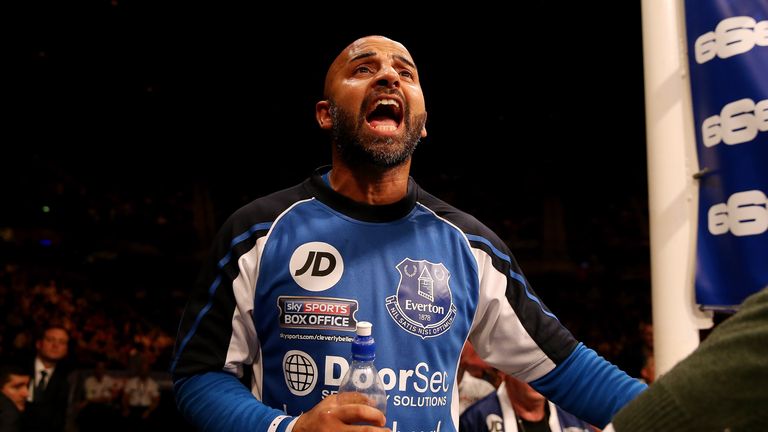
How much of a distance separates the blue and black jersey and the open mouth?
19 centimetres

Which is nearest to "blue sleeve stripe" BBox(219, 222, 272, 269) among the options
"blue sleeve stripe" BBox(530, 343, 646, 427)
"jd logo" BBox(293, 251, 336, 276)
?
"jd logo" BBox(293, 251, 336, 276)

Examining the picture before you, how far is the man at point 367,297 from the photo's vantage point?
142cm

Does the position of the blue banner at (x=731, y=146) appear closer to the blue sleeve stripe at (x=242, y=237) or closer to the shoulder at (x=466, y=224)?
the shoulder at (x=466, y=224)

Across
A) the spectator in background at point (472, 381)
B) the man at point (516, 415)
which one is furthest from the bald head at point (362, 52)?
the spectator in background at point (472, 381)

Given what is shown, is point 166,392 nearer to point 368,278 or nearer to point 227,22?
point 227,22

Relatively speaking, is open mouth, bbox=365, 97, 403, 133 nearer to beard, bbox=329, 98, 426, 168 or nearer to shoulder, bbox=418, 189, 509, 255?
beard, bbox=329, 98, 426, 168

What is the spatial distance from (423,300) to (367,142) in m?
0.40

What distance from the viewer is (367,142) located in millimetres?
1583

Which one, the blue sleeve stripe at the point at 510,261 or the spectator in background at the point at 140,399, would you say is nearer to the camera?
the blue sleeve stripe at the point at 510,261

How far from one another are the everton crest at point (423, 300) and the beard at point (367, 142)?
0.84 ft

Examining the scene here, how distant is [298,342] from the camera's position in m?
1.44

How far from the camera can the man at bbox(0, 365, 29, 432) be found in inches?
193

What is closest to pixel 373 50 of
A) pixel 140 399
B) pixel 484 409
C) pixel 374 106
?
pixel 374 106

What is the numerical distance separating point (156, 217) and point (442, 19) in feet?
34.1
